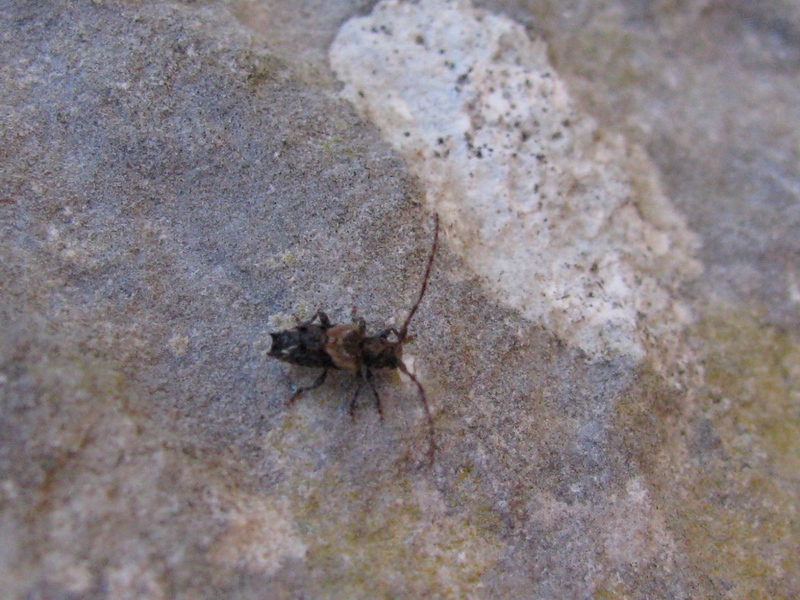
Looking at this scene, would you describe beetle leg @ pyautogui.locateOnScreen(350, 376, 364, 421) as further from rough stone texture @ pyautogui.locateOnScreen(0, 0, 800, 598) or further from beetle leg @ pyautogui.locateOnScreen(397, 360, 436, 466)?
beetle leg @ pyautogui.locateOnScreen(397, 360, 436, 466)

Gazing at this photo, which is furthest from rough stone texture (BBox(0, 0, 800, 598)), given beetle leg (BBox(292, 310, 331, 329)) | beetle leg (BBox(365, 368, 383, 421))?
beetle leg (BBox(292, 310, 331, 329))

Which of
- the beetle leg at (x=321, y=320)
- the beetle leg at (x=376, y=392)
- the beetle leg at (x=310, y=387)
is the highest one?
the beetle leg at (x=321, y=320)

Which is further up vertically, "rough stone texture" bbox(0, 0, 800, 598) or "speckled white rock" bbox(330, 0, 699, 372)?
"speckled white rock" bbox(330, 0, 699, 372)

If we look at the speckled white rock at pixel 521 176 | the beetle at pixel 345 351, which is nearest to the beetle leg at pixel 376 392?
the beetle at pixel 345 351

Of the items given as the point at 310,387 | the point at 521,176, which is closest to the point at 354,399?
the point at 310,387

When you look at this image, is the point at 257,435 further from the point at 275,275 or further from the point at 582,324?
the point at 582,324

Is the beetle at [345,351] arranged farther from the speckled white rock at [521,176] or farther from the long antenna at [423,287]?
the speckled white rock at [521,176]

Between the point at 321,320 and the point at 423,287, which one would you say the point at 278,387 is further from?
the point at 423,287
